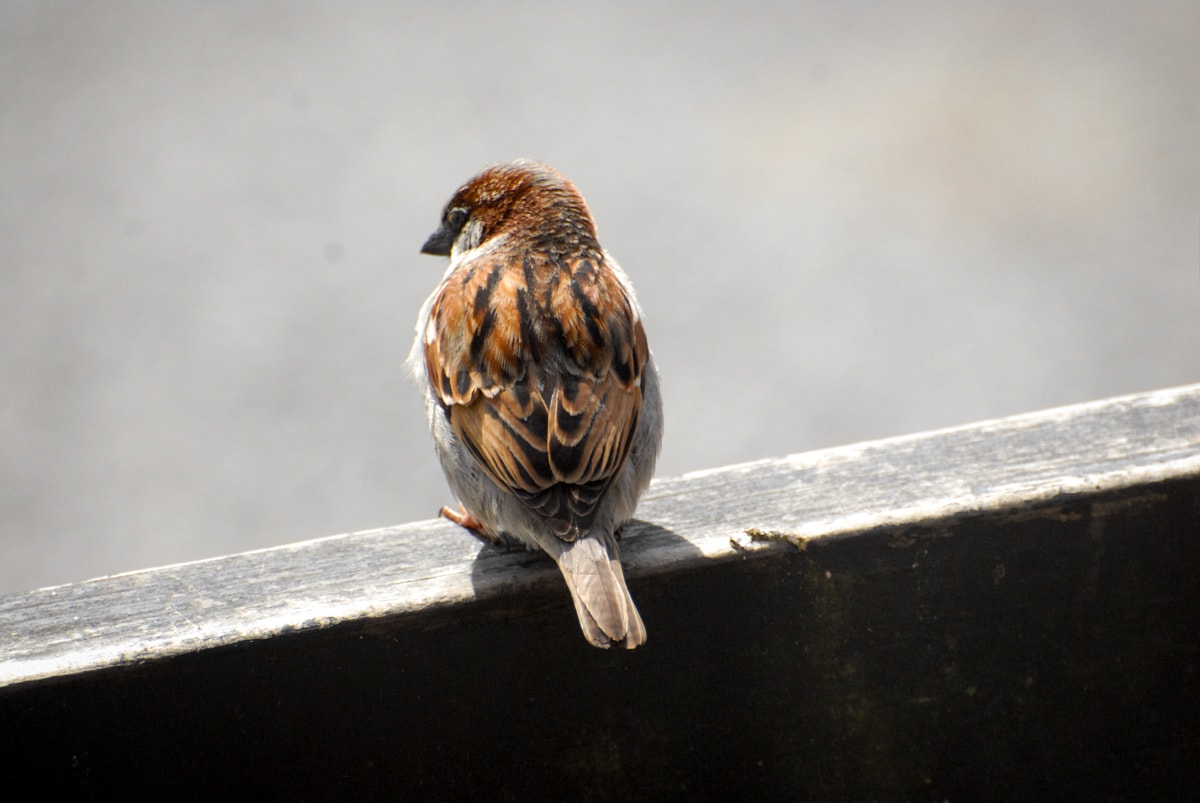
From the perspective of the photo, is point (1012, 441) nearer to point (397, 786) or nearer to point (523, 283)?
point (523, 283)

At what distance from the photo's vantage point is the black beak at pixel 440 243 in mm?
3254

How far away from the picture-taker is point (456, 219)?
320 centimetres

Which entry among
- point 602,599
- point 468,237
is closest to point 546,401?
point 602,599

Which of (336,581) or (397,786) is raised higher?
(336,581)

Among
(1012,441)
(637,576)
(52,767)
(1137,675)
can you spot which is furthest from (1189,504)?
(52,767)

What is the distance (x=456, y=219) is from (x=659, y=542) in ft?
4.82

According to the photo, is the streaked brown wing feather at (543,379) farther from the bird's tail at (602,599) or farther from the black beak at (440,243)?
the black beak at (440,243)

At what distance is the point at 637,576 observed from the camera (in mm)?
1896

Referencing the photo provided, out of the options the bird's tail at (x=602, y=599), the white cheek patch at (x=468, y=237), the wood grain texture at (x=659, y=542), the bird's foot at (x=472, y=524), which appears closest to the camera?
the bird's tail at (x=602, y=599)

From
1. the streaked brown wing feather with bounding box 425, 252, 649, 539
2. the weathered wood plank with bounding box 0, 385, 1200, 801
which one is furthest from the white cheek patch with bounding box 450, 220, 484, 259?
the weathered wood plank with bounding box 0, 385, 1200, 801

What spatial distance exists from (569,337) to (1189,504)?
1125 mm

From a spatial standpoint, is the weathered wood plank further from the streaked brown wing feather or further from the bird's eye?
the bird's eye

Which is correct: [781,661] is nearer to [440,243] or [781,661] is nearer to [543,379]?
[543,379]

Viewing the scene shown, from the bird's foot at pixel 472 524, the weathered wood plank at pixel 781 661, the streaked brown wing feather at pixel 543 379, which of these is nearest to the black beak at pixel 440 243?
the streaked brown wing feather at pixel 543 379
